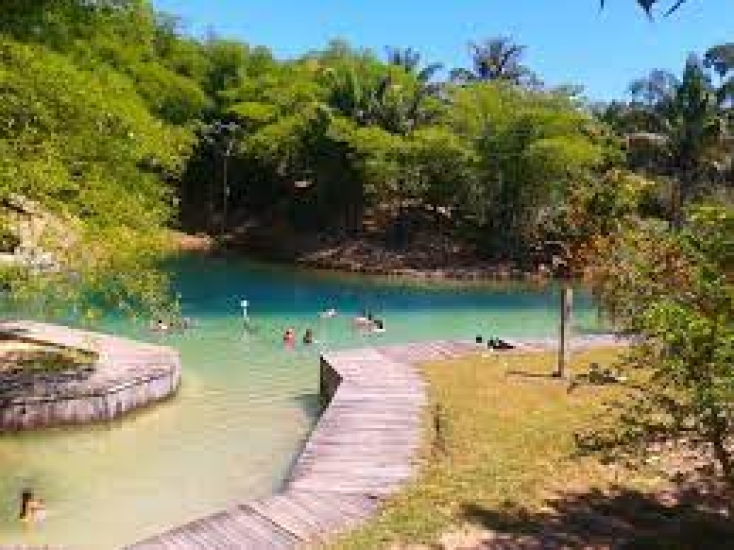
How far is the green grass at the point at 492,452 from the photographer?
1367cm

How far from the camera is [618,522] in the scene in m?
13.8

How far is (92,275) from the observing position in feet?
61.9

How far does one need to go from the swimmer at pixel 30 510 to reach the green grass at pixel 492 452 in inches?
203

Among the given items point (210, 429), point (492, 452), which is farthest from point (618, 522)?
point (210, 429)

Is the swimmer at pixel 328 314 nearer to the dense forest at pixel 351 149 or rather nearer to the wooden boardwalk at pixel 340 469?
the dense forest at pixel 351 149

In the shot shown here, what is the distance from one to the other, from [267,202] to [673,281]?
46.0 metres

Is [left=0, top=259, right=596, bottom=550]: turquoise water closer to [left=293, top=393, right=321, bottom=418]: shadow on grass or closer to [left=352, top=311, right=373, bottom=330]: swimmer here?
[left=293, top=393, right=321, bottom=418]: shadow on grass

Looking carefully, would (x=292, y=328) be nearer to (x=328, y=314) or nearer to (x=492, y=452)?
(x=328, y=314)

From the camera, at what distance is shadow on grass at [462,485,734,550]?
13.0m

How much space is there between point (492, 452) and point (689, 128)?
38320 mm

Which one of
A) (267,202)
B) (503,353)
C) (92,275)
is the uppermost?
(267,202)

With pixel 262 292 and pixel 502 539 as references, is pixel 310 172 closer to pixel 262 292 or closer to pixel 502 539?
pixel 262 292

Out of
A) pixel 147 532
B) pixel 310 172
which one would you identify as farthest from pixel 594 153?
pixel 147 532

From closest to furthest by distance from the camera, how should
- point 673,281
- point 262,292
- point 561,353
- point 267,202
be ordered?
point 673,281 < point 561,353 < point 262,292 < point 267,202
